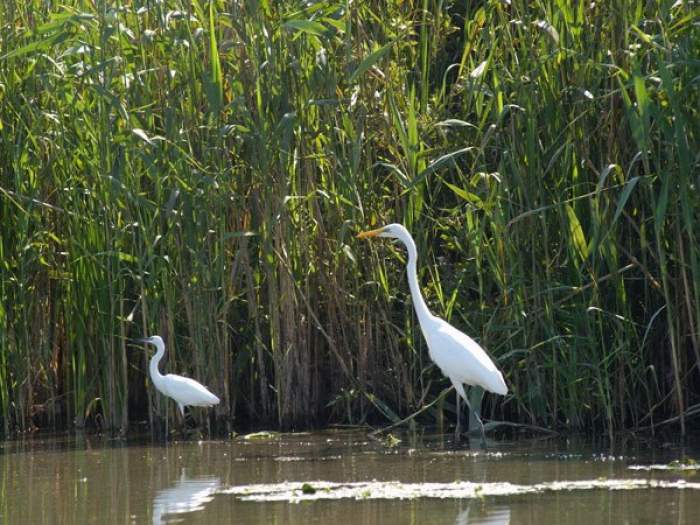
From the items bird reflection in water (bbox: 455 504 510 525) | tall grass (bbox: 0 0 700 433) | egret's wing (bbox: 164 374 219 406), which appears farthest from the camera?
egret's wing (bbox: 164 374 219 406)

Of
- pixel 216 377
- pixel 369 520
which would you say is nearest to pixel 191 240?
pixel 216 377

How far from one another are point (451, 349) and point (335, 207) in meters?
1.41

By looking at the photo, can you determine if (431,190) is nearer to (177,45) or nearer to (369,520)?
(177,45)

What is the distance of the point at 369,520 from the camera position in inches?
215

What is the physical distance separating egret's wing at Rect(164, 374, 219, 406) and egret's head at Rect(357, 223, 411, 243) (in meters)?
1.31

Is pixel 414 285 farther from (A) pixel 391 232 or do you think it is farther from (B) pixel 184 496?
(B) pixel 184 496

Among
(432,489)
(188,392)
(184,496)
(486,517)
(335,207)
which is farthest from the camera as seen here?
(335,207)

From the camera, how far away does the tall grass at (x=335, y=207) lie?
7480 mm

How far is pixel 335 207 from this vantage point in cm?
827

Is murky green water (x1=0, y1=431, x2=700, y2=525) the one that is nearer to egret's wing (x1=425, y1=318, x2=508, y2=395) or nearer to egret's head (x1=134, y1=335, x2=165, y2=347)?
egret's wing (x1=425, y1=318, x2=508, y2=395)

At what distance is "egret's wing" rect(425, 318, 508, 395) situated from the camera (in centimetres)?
725

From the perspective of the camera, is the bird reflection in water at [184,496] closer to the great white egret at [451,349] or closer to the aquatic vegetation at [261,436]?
the aquatic vegetation at [261,436]

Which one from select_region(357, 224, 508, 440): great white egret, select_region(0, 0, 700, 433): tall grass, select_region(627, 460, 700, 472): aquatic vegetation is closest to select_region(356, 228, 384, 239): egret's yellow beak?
select_region(357, 224, 508, 440): great white egret

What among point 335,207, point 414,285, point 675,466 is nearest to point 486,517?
point 675,466
